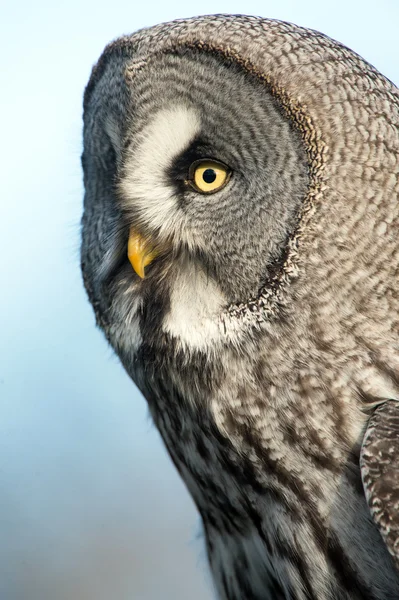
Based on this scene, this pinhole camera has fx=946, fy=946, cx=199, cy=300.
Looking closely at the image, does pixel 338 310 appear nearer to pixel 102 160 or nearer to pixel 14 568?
pixel 102 160

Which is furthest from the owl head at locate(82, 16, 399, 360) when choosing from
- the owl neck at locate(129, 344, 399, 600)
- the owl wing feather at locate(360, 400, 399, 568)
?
the owl wing feather at locate(360, 400, 399, 568)

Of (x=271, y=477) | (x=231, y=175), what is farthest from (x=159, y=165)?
(x=271, y=477)

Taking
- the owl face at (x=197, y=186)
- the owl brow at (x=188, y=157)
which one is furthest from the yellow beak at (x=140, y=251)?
the owl brow at (x=188, y=157)

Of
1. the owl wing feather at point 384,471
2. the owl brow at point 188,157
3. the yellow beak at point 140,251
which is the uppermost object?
the owl brow at point 188,157

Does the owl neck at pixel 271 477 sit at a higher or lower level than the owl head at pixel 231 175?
lower

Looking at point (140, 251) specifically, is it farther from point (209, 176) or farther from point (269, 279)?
point (269, 279)

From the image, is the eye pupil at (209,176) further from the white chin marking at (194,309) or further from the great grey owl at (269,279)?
the white chin marking at (194,309)

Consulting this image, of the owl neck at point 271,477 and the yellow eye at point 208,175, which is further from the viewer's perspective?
the yellow eye at point 208,175
